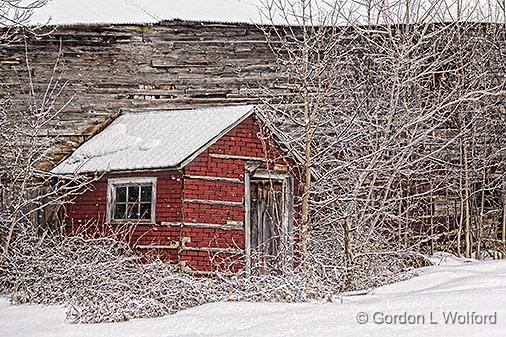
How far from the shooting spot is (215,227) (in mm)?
13602

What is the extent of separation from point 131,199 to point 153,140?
4.16ft

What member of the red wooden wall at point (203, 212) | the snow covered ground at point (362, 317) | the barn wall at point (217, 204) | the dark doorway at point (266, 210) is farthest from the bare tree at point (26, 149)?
the snow covered ground at point (362, 317)

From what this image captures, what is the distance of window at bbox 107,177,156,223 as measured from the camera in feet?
45.3

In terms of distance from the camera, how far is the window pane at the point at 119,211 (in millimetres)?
14266

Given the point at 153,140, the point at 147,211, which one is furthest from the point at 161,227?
the point at 153,140

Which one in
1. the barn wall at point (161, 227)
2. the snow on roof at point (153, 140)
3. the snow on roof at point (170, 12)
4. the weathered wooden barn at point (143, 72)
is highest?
the snow on roof at point (170, 12)

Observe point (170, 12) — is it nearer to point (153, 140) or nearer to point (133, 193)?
point (153, 140)

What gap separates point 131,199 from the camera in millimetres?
14188

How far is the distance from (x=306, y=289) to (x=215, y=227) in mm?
4771

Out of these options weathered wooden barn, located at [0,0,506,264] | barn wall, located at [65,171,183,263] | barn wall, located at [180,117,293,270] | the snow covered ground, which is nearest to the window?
barn wall, located at [65,171,183,263]

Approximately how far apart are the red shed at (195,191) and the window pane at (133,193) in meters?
0.02

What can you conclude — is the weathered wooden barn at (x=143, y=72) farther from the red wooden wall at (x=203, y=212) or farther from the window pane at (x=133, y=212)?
the red wooden wall at (x=203, y=212)

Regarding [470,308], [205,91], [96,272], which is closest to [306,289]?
[470,308]

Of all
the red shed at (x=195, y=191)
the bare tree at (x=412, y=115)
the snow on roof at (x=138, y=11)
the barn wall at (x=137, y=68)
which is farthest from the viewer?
the snow on roof at (x=138, y=11)
